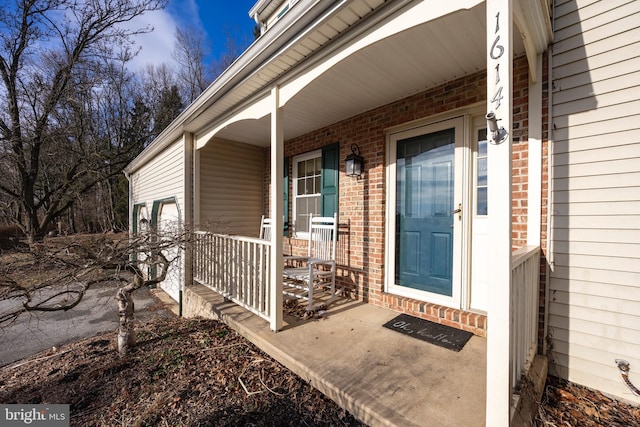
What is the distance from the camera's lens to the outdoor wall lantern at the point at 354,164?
3494mm

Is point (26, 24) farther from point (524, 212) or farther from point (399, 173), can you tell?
point (524, 212)

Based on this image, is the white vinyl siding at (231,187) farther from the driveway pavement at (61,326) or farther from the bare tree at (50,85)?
the bare tree at (50,85)

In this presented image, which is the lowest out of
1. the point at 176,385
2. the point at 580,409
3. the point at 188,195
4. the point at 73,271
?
the point at 176,385

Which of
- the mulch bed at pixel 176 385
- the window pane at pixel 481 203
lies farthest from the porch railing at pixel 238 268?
the window pane at pixel 481 203

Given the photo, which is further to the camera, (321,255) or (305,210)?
(305,210)

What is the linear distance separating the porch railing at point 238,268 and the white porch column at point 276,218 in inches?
5.9

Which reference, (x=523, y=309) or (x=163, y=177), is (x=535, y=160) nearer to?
(x=523, y=309)

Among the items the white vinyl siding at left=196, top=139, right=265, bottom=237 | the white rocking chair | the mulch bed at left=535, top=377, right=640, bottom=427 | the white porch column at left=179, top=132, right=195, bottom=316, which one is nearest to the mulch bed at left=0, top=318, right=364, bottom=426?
the white rocking chair

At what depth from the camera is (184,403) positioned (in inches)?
78.2

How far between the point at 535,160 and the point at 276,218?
223 cm

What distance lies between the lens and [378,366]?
2.06 meters

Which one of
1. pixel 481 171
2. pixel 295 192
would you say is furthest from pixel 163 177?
pixel 481 171

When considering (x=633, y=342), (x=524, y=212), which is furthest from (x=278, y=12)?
(x=633, y=342)

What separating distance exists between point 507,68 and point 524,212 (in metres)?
1.37
